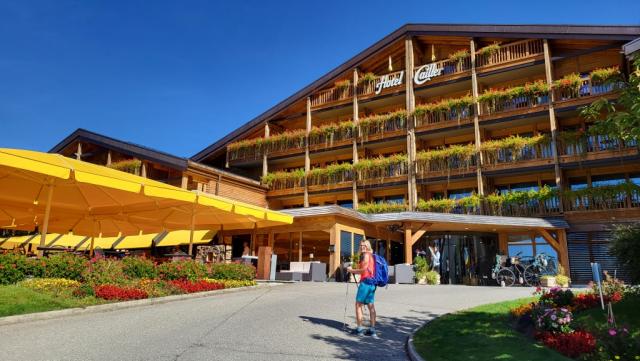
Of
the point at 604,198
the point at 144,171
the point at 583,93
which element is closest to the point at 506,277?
the point at 604,198

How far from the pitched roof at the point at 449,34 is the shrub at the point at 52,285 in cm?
2412

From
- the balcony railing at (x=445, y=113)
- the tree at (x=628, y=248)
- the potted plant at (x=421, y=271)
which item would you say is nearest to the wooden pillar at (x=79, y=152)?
the balcony railing at (x=445, y=113)

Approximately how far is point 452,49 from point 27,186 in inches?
969

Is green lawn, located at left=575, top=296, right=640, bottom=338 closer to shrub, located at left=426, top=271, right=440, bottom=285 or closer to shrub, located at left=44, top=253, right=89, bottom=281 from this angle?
shrub, located at left=426, top=271, right=440, bottom=285

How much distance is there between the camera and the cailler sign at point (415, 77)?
28578mm

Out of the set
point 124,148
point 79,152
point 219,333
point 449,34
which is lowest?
point 219,333

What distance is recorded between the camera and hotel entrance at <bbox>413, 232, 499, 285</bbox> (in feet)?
76.1

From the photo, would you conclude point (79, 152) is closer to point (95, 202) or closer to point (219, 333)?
point (95, 202)

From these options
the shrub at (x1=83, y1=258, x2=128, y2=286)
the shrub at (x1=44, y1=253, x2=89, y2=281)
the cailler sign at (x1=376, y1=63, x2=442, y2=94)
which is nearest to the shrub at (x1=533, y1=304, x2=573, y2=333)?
the shrub at (x1=83, y1=258, x2=128, y2=286)

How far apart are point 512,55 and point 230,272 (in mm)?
20246

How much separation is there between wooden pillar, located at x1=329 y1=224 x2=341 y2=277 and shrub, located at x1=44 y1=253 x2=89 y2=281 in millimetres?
11032

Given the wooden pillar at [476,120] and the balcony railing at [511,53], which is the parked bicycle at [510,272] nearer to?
the wooden pillar at [476,120]

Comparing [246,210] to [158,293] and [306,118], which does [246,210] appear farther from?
[306,118]

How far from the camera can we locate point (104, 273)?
10.9 metres
